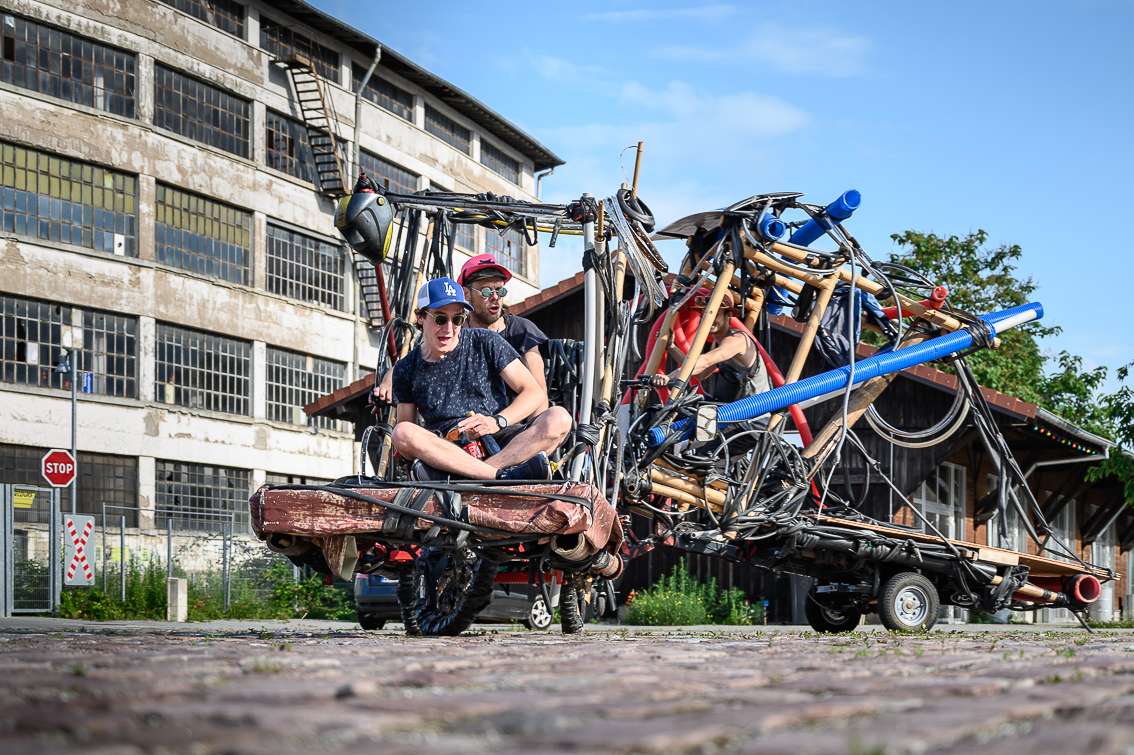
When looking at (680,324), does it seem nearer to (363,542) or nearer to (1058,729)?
(363,542)

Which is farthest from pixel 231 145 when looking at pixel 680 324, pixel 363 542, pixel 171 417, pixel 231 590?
pixel 363 542

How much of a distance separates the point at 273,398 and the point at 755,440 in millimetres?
33237

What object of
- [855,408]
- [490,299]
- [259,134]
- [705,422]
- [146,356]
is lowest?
[705,422]

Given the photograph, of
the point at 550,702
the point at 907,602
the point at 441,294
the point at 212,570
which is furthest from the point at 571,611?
the point at 212,570

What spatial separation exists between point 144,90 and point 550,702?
38631 mm

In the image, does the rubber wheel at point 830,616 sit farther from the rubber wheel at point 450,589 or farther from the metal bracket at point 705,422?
the rubber wheel at point 450,589

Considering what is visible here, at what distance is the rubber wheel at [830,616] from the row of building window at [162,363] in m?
23.1

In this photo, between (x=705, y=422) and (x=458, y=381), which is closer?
(x=458, y=381)

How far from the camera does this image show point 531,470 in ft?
27.8

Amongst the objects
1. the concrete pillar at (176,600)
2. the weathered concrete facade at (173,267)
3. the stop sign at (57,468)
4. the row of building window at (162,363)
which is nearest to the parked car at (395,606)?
the concrete pillar at (176,600)

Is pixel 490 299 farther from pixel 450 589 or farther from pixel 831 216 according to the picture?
pixel 831 216

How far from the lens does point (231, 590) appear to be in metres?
25.4

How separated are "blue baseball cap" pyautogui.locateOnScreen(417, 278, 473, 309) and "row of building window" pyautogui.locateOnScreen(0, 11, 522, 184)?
101 feet

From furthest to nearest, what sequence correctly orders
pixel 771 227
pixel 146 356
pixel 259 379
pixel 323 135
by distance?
pixel 323 135
pixel 259 379
pixel 146 356
pixel 771 227
